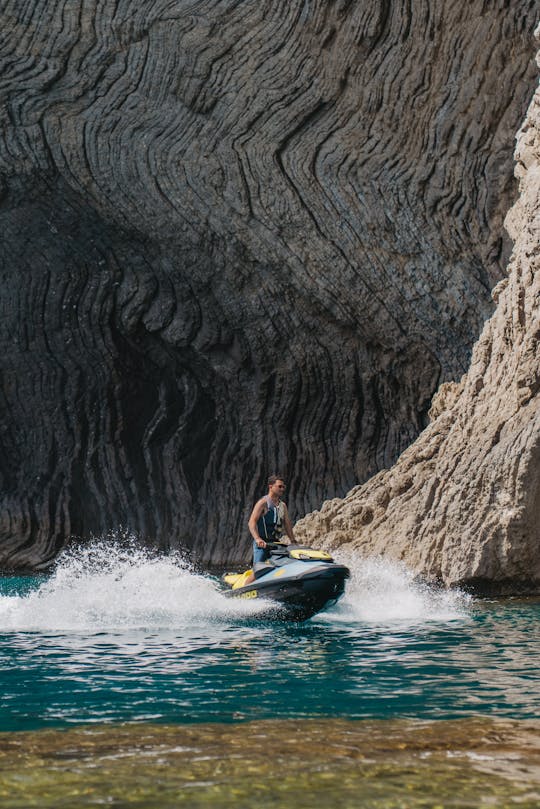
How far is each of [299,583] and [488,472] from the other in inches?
144

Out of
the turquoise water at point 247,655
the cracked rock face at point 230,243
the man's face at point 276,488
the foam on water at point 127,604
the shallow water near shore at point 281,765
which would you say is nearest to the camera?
the shallow water near shore at point 281,765

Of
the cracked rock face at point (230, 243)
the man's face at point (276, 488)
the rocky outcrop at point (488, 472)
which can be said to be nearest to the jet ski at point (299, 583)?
the man's face at point (276, 488)

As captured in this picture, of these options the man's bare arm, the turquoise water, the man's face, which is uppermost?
Answer: the man's face

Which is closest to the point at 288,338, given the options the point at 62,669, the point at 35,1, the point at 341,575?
the point at 35,1

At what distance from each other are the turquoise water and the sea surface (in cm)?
2

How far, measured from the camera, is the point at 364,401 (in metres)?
22.5

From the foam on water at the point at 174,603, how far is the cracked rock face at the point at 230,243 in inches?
326

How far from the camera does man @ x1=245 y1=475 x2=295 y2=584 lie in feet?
32.3

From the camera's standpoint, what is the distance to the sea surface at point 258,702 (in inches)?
150

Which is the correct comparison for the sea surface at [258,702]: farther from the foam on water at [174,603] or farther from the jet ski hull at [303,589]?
the jet ski hull at [303,589]

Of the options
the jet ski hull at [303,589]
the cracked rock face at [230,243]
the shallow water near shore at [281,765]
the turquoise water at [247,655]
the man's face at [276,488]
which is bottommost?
the turquoise water at [247,655]

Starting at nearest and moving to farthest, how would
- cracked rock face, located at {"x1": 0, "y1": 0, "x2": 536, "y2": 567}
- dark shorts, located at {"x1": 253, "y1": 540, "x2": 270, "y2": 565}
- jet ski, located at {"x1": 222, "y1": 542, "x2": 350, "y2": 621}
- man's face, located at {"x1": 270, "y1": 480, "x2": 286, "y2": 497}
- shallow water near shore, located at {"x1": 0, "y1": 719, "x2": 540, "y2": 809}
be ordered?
shallow water near shore, located at {"x1": 0, "y1": 719, "x2": 540, "y2": 809}, jet ski, located at {"x1": 222, "y1": 542, "x2": 350, "y2": 621}, dark shorts, located at {"x1": 253, "y1": 540, "x2": 270, "y2": 565}, man's face, located at {"x1": 270, "y1": 480, "x2": 286, "y2": 497}, cracked rock face, located at {"x1": 0, "y1": 0, "x2": 536, "y2": 567}

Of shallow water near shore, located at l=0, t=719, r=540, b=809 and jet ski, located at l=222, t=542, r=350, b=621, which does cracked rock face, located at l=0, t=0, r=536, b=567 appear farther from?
shallow water near shore, located at l=0, t=719, r=540, b=809

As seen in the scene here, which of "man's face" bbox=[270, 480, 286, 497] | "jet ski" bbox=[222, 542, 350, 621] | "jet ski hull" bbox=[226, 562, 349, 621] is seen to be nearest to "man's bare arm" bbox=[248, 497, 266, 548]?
"man's face" bbox=[270, 480, 286, 497]
